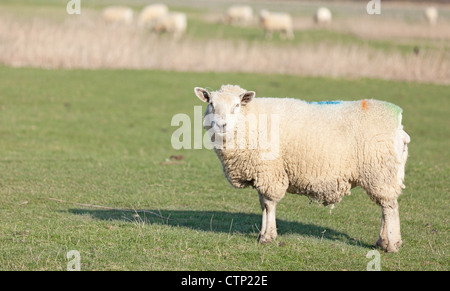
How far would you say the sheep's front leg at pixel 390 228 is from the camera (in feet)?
23.1

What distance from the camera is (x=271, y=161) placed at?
712 cm

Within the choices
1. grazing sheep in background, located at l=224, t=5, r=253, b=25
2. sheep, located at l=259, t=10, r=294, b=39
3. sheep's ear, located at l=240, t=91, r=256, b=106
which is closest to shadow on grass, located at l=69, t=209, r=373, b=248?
sheep's ear, located at l=240, t=91, r=256, b=106

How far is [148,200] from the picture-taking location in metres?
9.44

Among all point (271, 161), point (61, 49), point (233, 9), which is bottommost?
point (271, 161)

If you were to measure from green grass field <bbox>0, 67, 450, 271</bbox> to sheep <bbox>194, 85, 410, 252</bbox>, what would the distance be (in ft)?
1.94

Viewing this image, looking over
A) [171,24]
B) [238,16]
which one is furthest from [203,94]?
[238,16]

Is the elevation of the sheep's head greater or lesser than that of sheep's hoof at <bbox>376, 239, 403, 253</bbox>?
greater

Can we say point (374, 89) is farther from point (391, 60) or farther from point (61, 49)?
point (61, 49)

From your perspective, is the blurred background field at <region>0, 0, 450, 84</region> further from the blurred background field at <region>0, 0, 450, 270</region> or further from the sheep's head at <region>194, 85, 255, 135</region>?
the sheep's head at <region>194, 85, 255, 135</region>

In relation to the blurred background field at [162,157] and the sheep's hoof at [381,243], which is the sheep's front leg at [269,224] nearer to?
the blurred background field at [162,157]

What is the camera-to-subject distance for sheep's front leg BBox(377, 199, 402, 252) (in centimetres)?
703
